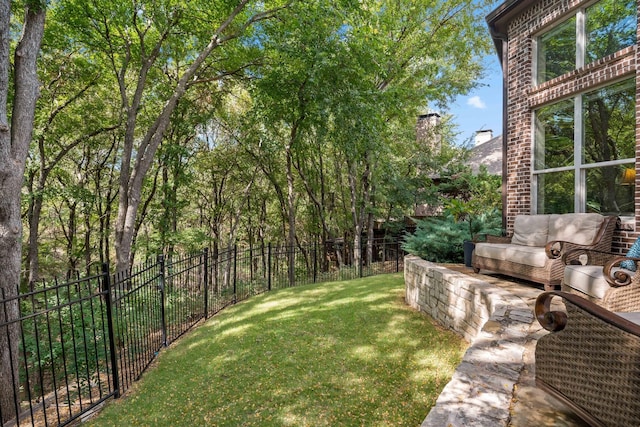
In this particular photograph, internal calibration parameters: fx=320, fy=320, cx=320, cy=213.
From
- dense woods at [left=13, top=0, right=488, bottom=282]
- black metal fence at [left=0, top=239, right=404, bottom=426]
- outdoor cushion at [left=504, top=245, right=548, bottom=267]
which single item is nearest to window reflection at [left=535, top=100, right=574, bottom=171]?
outdoor cushion at [left=504, top=245, right=548, bottom=267]

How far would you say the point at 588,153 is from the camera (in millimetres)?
4781

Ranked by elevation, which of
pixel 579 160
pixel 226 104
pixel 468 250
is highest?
pixel 226 104

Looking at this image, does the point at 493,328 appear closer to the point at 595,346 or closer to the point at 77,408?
the point at 595,346

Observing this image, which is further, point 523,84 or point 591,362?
point 523,84

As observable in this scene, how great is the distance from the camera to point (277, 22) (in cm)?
754

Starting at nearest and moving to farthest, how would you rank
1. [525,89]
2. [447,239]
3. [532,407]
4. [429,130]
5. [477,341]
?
[532,407]
[477,341]
[525,89]
[447,239]
[429,130]

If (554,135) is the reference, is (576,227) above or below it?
below

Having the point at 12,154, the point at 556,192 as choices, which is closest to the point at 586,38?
the point at 556,192

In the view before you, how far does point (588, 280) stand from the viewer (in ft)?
9.49

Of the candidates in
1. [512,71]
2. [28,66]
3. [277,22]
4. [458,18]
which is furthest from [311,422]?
[458,18]

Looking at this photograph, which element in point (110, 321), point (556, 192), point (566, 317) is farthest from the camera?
point (556, 192)

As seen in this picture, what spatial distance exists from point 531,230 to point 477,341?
331cm

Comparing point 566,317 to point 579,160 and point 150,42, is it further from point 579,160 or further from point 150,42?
point 150,42

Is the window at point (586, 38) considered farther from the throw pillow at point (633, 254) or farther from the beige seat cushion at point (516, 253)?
the beige seat cushion at point (516, 253)
